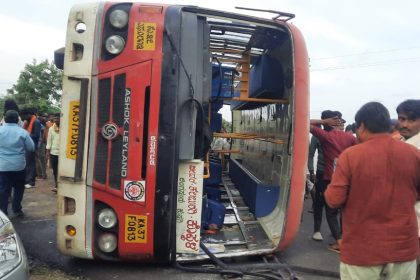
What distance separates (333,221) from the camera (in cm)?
475

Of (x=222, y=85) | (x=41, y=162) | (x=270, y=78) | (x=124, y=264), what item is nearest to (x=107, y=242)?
(x=124, y=264)

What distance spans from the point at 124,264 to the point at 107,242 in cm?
47

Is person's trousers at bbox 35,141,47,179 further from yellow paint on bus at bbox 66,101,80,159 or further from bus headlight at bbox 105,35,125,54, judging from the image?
bus headlight at bbox 105,35,125,54

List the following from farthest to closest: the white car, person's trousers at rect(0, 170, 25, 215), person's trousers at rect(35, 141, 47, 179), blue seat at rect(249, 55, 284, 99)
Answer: person's trousers at rect(35, 141, 47, 179)
person's trousers at rect(0, 170, 25, 215)
blue seat at rect(249, 55, 284, 99)
the white car

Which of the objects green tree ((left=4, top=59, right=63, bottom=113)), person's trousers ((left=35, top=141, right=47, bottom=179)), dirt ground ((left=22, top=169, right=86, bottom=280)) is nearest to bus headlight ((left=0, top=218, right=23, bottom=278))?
dirt ground ((left=22, top=169, right=86, bottom=280))

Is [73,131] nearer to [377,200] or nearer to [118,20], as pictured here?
[118,20]

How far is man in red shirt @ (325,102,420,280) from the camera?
87.1 inches

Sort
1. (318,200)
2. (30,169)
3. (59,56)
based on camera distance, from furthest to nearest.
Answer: (30,169) < (318,200) < (59,56)

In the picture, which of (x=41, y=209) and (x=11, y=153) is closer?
(x=11, y=153)

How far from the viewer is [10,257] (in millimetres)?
2447

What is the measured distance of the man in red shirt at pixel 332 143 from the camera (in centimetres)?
474

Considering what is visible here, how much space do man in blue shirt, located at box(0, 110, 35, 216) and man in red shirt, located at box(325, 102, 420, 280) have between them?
4655mm

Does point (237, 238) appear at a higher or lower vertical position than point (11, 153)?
lower

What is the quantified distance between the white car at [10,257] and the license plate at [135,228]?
977mm
